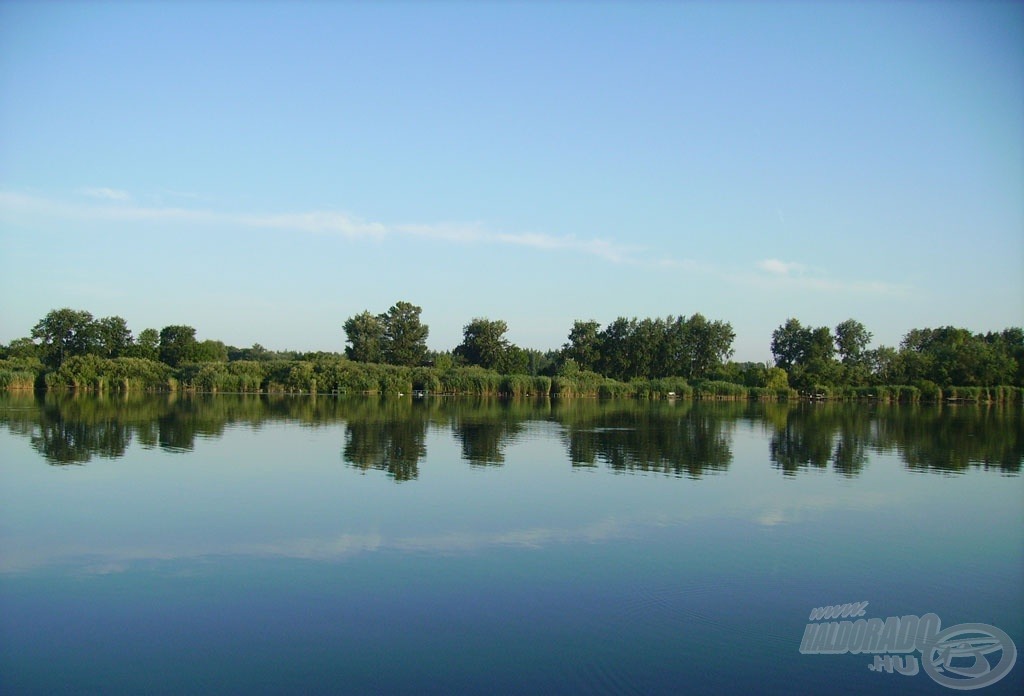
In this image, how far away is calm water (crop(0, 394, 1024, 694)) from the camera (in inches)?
251

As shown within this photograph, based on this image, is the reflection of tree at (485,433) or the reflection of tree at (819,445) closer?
the reflection of tree at (819,445)

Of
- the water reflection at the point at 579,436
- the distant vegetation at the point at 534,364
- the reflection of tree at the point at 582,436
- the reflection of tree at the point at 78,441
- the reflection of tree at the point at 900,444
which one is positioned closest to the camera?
the reflection of tree at the point at 78,441

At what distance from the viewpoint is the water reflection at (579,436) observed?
757 inches

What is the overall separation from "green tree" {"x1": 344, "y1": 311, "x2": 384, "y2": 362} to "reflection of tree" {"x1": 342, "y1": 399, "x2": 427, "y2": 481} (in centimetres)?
4414

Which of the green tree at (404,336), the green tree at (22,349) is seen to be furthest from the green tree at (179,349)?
the green tree at (404,336)

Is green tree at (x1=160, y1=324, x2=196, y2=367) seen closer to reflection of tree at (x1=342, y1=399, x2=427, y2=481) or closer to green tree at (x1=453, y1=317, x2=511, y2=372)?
green tree at (x1=453, y1=317, x2=511, y2=372)

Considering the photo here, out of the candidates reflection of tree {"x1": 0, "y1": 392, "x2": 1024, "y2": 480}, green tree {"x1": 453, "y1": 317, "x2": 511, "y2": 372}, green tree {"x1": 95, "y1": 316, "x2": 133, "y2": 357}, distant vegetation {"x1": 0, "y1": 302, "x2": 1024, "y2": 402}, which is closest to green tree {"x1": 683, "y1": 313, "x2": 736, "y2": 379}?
distant vegetation {"x1": 0, "y1": 302, "x2": 1024, "y2": 402}

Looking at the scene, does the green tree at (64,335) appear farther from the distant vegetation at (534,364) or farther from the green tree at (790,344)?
the green tree at (790,344)

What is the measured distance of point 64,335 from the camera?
238 feet

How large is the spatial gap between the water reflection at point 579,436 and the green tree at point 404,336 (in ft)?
136

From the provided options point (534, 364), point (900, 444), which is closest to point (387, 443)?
point (900, 444)

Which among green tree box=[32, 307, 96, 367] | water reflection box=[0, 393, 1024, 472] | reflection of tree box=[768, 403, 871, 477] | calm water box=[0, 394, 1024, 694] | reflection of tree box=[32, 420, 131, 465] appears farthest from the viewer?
green tree box=[32, 307, 96, 367]

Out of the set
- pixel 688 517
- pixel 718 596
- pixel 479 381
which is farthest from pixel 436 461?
pixel 479 381

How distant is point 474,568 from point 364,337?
7236 cm
